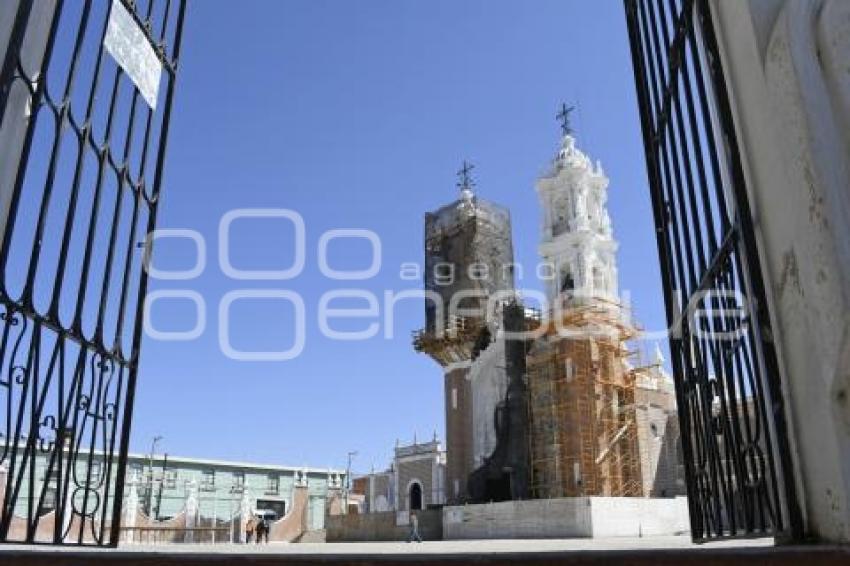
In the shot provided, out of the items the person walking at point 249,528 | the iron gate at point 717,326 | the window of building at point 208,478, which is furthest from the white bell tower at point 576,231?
the window of building at point 208,478

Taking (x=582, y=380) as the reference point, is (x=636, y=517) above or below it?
below

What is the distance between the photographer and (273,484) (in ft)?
198

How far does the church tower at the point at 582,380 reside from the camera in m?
29.0

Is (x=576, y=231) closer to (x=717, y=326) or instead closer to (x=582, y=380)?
(x=582, y=380)

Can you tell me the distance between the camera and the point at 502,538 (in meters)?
24.1

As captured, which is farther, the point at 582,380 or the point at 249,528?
the point at 249,528

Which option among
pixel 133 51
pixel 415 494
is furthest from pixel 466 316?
pixel 133 51

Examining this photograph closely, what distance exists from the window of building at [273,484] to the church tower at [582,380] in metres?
33.8

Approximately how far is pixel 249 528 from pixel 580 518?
20311mm

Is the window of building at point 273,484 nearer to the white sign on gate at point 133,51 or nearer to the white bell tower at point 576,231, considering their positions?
the white bell tower at point 576,231

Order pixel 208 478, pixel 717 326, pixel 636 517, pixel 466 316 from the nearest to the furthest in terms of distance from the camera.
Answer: pixel 717 326, pixel 636 517, pixel 466 316, pixel 208 478

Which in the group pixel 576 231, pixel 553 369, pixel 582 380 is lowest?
pixel 582 380

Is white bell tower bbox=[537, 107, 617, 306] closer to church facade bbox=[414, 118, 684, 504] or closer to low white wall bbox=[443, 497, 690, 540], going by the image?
church facade bbox=[414, 118, 684, 504]

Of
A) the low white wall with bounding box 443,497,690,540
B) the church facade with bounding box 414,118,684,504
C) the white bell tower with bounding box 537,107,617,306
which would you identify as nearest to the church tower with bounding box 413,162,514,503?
the church facade with bounding box 414,118,684,504
